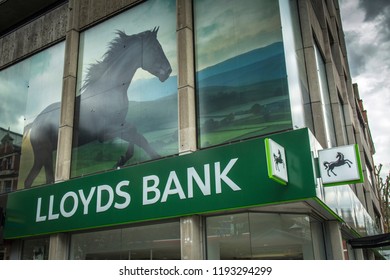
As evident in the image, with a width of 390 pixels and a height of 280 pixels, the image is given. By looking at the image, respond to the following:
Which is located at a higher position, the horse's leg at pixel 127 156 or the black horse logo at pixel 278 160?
the horse's leg at pixel 127 156

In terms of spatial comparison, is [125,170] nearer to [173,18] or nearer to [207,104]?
[207,104]

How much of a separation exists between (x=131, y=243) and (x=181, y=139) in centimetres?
373

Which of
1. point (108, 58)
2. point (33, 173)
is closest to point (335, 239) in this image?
point (108, 58)

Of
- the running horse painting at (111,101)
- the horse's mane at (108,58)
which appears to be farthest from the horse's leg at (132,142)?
the horse's mane at (108,58)

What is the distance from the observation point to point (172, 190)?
38.4 feet

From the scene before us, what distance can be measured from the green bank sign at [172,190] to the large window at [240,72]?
3.75 ft

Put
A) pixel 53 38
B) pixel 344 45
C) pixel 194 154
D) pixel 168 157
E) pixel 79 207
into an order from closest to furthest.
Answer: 1. pixel 194 154
2. pixel 168 157
3. pixel 79 207
4. pixel 53 38
5. pixel 344 45

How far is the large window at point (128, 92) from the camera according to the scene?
538 inches

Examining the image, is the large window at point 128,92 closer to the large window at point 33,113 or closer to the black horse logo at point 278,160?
the large window at point 33,113

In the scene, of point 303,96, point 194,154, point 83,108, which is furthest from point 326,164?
point 83,108

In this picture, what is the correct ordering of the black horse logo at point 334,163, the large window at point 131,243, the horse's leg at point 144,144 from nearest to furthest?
the black horse logo at point 334,163 → the large window at point 131,243 → the horse's leg at point 144,144

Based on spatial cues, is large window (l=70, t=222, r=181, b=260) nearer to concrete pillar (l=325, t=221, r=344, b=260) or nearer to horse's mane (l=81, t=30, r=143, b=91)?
concrete pillar (l=325, t=221, r=344, b=260)

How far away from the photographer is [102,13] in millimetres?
16453

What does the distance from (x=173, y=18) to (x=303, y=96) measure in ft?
17.7
